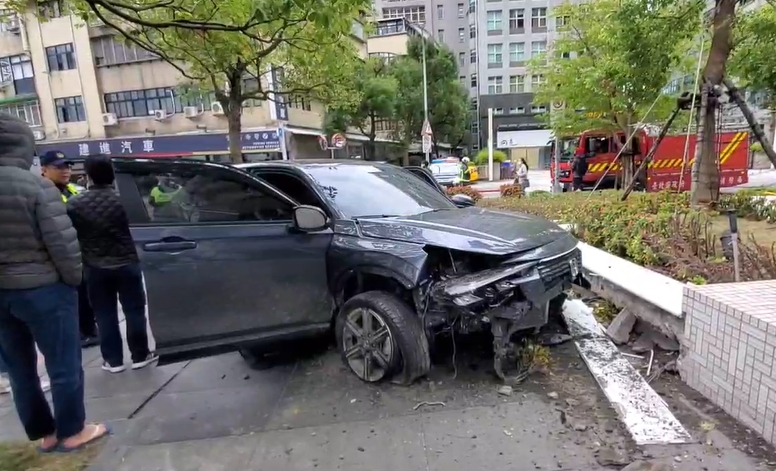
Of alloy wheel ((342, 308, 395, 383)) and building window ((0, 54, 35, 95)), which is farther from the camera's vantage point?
building window ((0, 54, 35, 95))

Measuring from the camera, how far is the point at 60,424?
2807mm

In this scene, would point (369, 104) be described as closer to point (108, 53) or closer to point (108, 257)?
point (108, 53)

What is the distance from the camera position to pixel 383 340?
3.32 m

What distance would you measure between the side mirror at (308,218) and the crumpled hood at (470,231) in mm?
324

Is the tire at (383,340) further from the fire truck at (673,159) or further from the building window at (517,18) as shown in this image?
the building window at (517,18)

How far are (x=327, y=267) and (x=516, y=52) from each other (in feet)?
171

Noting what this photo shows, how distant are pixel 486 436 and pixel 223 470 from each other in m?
1.55

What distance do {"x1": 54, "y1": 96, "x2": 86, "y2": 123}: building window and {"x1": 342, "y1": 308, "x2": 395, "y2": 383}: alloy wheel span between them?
→ 30285 mm

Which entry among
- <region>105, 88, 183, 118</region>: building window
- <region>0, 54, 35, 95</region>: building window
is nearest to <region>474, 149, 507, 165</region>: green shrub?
<region>105, 88, 183, 118</region>: building window

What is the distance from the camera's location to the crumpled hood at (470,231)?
125 inches

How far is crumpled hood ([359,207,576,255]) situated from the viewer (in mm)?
3168

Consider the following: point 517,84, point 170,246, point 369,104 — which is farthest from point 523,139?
point 170,246

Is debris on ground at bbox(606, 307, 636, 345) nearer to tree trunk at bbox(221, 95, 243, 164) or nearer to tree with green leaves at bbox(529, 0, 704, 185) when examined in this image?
tree with green leaves at bbox(529, 0, 704, 185)

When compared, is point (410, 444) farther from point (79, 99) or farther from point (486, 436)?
point (79, 99)
